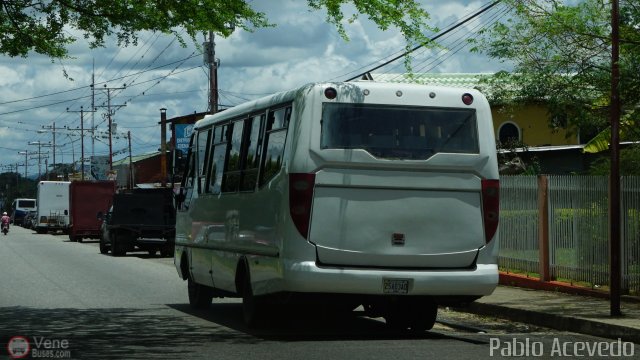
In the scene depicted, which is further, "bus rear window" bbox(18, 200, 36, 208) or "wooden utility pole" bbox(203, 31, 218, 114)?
"bus rear window" bbox(18, 200, 36, 208)

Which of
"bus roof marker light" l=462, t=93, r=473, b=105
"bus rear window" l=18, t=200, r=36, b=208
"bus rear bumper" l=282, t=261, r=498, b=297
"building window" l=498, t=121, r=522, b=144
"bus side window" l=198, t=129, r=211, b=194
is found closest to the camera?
"bus rear bumper" l=282, t=261, r=498, b=297

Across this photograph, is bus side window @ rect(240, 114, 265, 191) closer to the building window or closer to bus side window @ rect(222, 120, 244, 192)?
bus side window @ rect(222, 120, 244, 192)

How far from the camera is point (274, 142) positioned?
41.7 feet

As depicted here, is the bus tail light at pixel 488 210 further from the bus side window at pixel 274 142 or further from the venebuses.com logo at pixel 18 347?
the venebuses.com logo at pixel 18 347

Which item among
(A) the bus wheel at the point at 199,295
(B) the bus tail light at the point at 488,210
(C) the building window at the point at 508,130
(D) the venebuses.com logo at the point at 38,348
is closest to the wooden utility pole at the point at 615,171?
(B) the bus tail light at the point at 488,210

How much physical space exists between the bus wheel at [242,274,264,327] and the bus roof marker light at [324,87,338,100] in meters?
2.52

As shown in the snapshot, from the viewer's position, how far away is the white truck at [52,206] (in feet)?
226

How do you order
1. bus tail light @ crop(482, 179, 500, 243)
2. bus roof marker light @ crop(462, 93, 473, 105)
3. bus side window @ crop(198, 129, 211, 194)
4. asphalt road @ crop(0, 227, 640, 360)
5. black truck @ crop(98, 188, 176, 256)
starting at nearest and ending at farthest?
asphalt road @ crop(0, 227, 640, 360)
bus tail light @ crop(482, 179, 500, 243)
bus roof marker light @ crop(462, 93, 473, 105)
bus side window @ crop(198, 129, 211, 194)
black truck @ crop(98, 188, 176, 256)

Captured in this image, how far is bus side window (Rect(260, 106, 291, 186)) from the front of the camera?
1239cm

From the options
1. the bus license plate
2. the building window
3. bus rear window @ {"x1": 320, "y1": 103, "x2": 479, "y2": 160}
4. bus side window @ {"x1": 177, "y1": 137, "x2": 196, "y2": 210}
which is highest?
the building window

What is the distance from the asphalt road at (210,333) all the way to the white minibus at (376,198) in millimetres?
524

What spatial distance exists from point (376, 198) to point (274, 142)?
1438mm

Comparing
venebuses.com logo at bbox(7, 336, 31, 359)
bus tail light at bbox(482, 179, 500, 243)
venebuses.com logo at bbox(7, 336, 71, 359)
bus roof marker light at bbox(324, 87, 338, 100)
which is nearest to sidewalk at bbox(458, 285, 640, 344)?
bus tail light at bbox(482, 179, 500, 243)

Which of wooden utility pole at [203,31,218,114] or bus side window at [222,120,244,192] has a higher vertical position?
wooden utility pole at [203,31,218,114]
